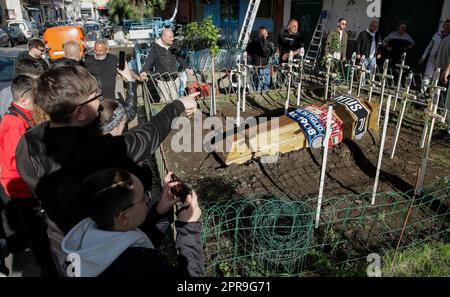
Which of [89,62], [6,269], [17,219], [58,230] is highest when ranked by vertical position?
[89,62]

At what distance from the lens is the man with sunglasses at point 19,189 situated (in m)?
2.96

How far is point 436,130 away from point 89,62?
21.5 ft

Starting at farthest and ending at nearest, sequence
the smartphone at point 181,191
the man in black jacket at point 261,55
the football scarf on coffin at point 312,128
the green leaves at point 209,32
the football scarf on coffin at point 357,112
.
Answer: the man in black jacket at point 261,55
the green leaves at point 209,32
the football scarf on coffin at point 357,112
the football scarf on coffin at point 312,128
the smartphone at point 181,191

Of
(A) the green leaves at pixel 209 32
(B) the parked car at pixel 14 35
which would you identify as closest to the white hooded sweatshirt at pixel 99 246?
(A) the green leaves at pixel 209 32

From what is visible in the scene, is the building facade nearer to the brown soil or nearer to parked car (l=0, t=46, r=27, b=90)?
parked car (l=0, t=46, r=27, b=90)

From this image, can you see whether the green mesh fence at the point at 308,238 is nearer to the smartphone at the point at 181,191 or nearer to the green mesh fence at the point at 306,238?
the green mesh fence at the point at 306,238

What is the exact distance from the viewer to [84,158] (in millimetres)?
1779

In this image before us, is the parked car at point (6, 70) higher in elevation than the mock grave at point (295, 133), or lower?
higher

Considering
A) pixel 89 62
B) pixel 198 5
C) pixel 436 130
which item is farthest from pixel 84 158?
pixel 198 5

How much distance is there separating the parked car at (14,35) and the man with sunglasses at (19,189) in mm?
25454

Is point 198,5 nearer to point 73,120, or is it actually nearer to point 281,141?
point 281,141

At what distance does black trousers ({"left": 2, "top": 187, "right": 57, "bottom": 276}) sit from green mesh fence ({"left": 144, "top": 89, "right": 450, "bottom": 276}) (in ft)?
4.11
